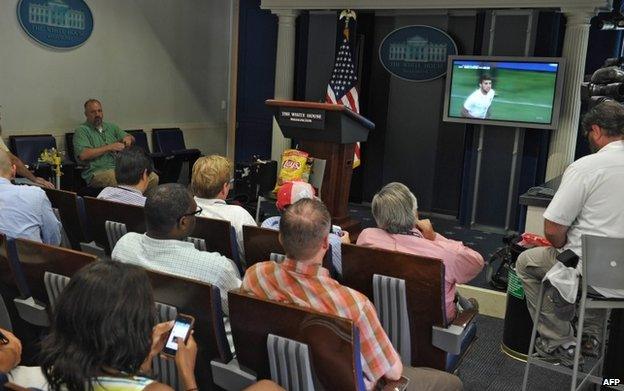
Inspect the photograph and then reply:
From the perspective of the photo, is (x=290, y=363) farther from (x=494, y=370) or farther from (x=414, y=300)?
(x=494, y=370)

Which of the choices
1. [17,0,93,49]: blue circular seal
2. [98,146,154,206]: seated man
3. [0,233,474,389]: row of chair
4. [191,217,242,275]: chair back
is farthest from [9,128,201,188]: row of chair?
[0,233,474,389]: row of chair

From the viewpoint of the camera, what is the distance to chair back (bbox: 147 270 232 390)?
1.71 m

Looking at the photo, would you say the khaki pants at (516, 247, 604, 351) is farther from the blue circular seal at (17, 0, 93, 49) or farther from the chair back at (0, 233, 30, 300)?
the blue circular seal at (17, 0, 93, 49)

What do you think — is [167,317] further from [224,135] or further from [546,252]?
[224,135]

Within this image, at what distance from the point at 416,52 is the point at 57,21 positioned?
3.90 metres

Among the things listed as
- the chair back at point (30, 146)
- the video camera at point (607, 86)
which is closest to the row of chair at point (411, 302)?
the video camera at point (607, 86)

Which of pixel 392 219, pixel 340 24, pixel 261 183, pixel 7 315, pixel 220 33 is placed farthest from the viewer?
pixel 220 33

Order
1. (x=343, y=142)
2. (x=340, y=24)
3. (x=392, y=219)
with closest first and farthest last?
(x=392, y=219) → (x=343, y=142) → (x=340, y=24)

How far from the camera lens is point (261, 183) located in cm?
547

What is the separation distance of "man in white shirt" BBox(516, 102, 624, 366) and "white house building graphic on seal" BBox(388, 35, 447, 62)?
4.31 m

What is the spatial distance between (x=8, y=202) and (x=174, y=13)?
521cm

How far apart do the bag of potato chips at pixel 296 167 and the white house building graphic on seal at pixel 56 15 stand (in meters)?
3.00

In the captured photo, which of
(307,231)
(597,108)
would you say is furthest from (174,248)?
(597,108)

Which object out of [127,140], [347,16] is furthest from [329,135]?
[347,16]
